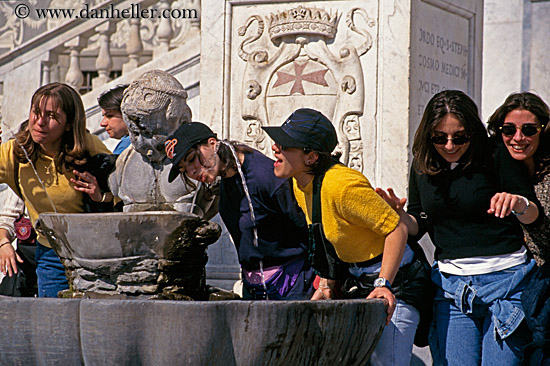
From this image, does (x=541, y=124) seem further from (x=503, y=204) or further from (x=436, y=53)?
(x=436, y=53)

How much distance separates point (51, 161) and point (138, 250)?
997 mm

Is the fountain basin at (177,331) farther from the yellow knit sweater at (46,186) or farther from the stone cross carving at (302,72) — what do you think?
the stone cross carving at (302,72)

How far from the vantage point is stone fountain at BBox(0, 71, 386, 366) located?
340 cm

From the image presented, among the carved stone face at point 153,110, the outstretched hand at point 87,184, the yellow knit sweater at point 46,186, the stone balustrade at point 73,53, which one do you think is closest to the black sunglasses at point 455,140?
the carved stone face at point 153,110

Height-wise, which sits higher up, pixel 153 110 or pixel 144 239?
pixel 153 110

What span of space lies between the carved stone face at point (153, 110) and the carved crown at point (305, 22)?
55.9 inches

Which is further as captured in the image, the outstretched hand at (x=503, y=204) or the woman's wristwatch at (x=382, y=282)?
the woman's wristwatch at (x=382, y=282)

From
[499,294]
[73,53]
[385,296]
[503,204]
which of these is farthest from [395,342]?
[73,53]

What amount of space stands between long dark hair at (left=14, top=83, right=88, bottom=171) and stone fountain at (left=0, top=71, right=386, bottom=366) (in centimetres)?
64

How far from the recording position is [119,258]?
13.8ft

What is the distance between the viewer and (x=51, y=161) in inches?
193

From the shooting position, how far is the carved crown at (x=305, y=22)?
232 inches

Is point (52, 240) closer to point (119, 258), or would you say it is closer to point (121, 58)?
point (119, 258)

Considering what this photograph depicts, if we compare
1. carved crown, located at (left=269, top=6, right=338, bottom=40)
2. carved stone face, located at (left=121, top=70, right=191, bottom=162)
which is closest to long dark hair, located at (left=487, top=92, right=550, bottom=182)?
carved stone face, located at (left=121, top=70, right=191, bottom=162)
